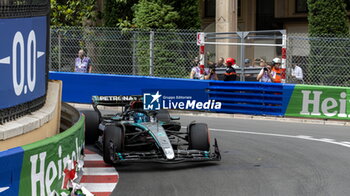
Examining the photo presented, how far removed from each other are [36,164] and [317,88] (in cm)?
1184

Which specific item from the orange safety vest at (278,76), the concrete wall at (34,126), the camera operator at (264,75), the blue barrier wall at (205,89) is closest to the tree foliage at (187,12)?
the blue barrier wall at (205,89)

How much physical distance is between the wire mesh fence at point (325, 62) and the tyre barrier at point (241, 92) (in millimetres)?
581

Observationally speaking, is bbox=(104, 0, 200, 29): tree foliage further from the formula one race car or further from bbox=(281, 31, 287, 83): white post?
the formula one race car

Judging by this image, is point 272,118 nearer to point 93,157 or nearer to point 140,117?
point 140,117

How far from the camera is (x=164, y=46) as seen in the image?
20984 mm

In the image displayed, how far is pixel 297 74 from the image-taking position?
18984 mm

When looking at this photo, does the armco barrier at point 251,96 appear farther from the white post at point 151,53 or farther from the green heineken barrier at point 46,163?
the green heineken barrier at point 46,163

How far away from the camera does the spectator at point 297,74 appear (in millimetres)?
18922

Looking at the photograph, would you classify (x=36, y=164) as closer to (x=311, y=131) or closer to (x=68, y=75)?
(x=311, y=131)

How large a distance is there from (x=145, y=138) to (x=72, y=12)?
15914 mm

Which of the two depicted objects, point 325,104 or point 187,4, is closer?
point 325,104

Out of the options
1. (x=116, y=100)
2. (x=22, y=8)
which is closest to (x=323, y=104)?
(x=116, y=100)

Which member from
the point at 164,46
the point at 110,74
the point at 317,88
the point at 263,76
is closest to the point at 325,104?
the point at 317,88

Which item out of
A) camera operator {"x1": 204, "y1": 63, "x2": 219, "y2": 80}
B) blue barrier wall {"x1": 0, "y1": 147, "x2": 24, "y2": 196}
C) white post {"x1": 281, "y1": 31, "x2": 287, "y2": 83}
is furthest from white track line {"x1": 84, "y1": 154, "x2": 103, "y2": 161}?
camera operator {"x1": 204, "y1": 63, "x2": 219, "y2": 80}
